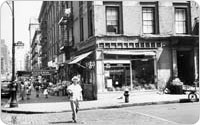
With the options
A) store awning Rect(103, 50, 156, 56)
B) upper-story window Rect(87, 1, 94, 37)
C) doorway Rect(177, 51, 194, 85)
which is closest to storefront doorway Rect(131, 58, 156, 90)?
store awning Rect(103, 50, 156, 56)

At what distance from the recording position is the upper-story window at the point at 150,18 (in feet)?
70.4

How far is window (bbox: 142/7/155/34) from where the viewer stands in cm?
2145

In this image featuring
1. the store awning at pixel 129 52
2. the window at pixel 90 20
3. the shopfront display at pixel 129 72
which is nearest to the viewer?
the store awning at pixel 129 52

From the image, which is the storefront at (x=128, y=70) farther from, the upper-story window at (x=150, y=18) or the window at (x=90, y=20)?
the window at (x=90, y=20)

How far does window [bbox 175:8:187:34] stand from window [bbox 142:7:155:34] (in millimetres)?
1668

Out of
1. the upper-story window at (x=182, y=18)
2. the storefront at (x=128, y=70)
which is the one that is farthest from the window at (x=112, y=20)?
the upper-story window at (x=182, y=18)

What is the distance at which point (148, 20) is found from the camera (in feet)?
70.7

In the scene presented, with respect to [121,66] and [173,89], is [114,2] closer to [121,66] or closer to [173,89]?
[121,66]

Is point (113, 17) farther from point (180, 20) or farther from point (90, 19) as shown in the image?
point (180, 20)

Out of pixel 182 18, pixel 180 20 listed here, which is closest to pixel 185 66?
pixel 180 20

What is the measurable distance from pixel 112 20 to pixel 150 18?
104 inches

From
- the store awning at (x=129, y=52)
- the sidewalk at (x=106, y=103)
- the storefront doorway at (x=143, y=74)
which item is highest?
the store awning at (x=129, y=52)

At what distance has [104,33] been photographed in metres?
20.7

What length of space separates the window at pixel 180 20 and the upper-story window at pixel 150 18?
1436mm
